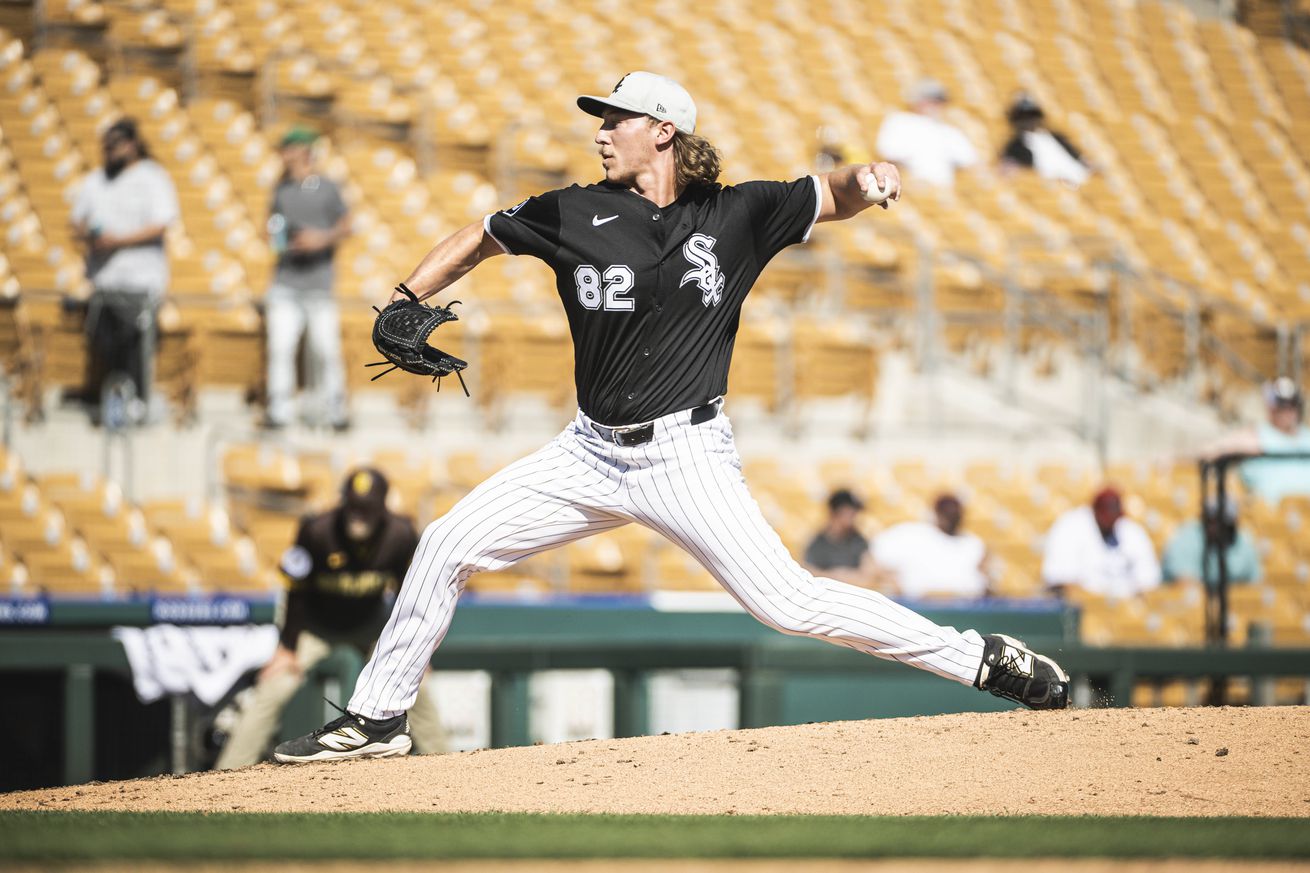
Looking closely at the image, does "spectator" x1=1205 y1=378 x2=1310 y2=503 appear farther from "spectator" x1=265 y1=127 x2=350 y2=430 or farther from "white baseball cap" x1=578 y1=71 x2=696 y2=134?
"white baseball cap" x1=578 y1=71 x2=696 y2=134

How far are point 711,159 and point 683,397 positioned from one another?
66 cm

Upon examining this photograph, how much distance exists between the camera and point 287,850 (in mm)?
3539

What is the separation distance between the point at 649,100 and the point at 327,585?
3.42 meters

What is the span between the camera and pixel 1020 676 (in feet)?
15.8

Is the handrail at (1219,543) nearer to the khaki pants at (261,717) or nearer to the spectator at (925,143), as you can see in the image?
the khaki pants at (261,717)

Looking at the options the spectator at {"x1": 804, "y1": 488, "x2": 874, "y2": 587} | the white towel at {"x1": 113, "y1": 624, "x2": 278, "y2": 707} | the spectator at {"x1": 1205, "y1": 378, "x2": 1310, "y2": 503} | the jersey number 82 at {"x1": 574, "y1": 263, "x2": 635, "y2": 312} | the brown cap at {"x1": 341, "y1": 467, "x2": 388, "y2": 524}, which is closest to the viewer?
the jersey number 82 at {"x1": 574, "y1": 263, "x2": 635, "y2": 312}

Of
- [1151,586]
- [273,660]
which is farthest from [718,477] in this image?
[1151,586]

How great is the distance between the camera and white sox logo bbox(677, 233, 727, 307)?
15.1 ft

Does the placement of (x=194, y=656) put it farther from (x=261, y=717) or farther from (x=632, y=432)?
(x=632, y=432)

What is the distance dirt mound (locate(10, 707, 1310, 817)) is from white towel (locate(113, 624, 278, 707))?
7.85ft

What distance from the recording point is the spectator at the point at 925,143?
46.7 feet

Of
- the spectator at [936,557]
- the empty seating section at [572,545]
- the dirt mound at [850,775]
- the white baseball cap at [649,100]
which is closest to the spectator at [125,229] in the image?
the empty seating section at [572,545]

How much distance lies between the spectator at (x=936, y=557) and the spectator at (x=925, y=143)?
17.9ft

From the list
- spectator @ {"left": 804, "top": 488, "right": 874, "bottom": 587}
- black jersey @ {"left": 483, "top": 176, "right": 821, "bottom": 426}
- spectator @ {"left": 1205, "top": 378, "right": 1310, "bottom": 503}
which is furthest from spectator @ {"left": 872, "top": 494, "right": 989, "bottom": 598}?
black jersey @ {"left": 483, "top": 176, "right": 821, "bottom": 426}
